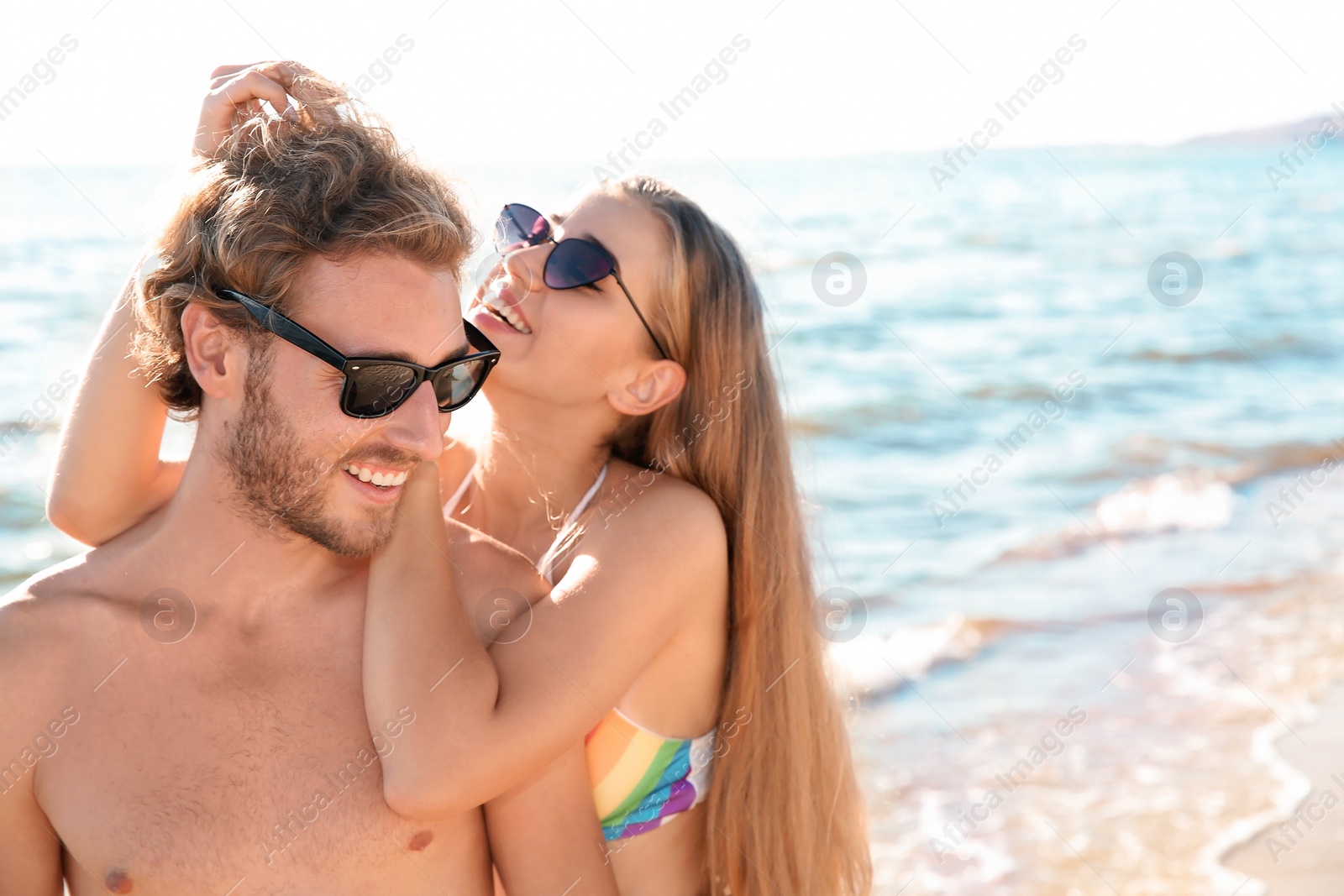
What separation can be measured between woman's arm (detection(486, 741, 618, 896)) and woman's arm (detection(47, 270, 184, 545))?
1.10 metres

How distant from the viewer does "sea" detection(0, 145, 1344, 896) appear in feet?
15.6

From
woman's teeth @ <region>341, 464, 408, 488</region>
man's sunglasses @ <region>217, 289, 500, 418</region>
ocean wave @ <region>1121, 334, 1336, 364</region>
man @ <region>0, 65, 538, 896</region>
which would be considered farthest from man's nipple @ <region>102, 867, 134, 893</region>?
ocean wave @ <region>1121, 334, 1336, 364</region>

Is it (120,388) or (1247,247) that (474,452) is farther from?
(1247,247)

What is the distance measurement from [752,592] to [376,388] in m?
1.18

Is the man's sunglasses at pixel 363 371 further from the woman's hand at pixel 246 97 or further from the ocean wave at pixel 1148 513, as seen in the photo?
the ocean wave at pixel 1148 513

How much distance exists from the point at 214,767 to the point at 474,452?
1366 millimetres

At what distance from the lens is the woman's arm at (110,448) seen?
2.73m

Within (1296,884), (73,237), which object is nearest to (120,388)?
(1296,884)

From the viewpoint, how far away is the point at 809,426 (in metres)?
10.6

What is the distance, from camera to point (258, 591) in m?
2.62

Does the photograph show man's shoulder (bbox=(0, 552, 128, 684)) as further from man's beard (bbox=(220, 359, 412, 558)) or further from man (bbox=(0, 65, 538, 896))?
man's beard (bbox=(220, 359, 412, 558))

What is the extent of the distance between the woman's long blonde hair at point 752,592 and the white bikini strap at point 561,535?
209mm

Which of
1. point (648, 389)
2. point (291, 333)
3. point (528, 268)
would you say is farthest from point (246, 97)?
point (648, 389)

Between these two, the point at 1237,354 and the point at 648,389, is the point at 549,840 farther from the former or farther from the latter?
the point at 1237,354
